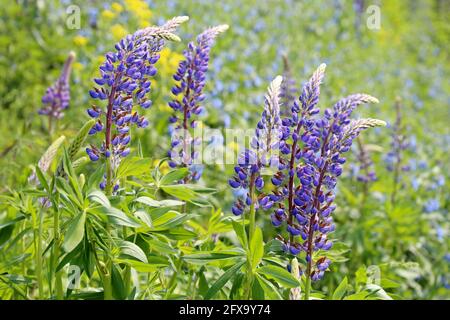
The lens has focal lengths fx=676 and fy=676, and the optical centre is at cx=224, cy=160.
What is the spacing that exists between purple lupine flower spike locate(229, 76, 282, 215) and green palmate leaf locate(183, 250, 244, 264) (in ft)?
0.56

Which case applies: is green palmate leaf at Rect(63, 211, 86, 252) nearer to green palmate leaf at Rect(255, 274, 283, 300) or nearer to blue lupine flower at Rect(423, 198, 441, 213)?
green palmate leaf at Rect(255, 274, 283, 300)

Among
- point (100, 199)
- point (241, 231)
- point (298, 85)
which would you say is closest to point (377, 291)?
point (241, 231)

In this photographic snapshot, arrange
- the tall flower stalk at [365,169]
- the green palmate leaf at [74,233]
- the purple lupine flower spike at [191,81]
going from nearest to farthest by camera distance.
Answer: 1. the green palmate leaf at [74,233]
2. the purple lupine flower spike at [191,81]
3. the tall flower stalk at [365,169]

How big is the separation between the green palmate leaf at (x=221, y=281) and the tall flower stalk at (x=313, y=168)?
202mm

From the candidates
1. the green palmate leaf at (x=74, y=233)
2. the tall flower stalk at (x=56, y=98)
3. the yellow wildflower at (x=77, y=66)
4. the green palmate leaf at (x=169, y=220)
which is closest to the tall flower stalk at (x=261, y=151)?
the green palmate leaf at (x=169, y=220)

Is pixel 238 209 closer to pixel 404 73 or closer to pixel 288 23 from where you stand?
pixel 288 23

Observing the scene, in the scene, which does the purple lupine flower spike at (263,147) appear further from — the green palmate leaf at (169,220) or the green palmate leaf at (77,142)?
the green palmate leaf at (77,142)

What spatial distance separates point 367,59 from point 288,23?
3.98 feet

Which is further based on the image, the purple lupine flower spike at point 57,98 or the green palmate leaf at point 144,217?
the purple lupine flower spike at point 57,98

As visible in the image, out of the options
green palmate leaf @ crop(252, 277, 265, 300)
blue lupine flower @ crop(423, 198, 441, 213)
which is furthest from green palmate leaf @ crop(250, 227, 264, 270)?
blue lupine flower @ crop(423, 198, 441, 213)

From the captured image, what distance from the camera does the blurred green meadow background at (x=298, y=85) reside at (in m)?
4.23
